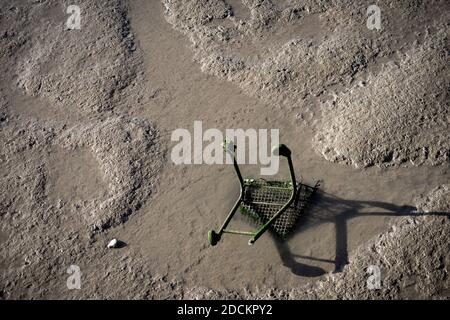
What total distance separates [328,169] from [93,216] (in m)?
2.18

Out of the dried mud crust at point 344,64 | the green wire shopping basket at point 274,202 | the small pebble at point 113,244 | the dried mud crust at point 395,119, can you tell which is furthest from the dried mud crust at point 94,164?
the dried mud crust at point 395,119

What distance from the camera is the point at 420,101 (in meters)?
4.25

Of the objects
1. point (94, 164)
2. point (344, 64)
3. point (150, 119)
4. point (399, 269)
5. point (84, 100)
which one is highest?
point (344, 64)

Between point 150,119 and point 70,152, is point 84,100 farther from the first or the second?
point 150,119

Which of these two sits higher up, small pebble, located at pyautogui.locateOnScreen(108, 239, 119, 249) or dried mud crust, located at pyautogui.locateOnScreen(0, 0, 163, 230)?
dried mud crust, located at pyautogui.locateOnScreen(0, 0, 163, 230)

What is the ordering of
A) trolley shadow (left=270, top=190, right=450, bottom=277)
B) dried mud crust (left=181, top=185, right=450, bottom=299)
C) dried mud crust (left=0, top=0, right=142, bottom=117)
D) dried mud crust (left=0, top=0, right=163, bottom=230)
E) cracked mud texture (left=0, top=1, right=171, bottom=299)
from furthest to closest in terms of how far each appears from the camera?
dried mud crust (left=0, top=0, right=142, bottom=117) → dried mud crust (left=0, top=0, right=163, bottom=230) → cracked mud texture (left=0, top=1, right=171, bottom=299) → trolley shadow (left=270, top=190, right=450, bottom=277) → dried mud crust (left=181, top=185, right=450, bottom=299)

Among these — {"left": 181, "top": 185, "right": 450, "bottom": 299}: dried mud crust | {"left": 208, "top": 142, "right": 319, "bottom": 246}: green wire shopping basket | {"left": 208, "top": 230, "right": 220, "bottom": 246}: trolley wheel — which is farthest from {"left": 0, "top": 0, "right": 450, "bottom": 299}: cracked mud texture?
{"left": 208, "top": 142, "right": 319, "bottom": 246}: green wire shopping basket

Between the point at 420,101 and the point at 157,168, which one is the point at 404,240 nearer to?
the point at 420,101

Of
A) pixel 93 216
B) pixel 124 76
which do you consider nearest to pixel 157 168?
pixel 93 216

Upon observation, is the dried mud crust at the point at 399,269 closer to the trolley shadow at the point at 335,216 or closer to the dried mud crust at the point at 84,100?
the trolley shadow at the point at 335,216

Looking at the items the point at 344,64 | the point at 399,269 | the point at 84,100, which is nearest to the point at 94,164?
the point at 84,100

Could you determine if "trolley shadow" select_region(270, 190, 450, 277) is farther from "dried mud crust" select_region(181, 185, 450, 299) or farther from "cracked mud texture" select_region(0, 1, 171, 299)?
"cracked mud texture" select_region(0, 1, 171, 299)
